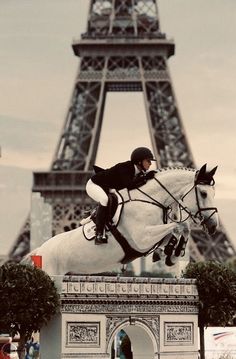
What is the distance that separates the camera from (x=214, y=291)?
20984mm

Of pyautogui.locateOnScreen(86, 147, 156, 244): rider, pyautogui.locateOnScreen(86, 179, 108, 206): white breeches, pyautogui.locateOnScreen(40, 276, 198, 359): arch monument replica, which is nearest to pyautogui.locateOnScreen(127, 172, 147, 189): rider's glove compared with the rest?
pyautogui.locateOnScreen(86, 147, 156, 244): rider

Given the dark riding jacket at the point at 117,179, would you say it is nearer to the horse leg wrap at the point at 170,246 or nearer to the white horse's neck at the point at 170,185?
the white horse's neck at the point at 170,185

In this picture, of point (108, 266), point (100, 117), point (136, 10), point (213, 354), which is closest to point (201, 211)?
point (108, 266)

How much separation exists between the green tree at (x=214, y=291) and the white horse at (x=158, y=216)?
2.90 meters

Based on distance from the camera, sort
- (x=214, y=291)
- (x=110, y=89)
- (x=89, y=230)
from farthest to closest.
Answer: (x=110, y=89) → (x=214, y=291) → (x=89, y=230)

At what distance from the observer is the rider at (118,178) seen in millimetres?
17906

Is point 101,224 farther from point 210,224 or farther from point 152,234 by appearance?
point 210,224

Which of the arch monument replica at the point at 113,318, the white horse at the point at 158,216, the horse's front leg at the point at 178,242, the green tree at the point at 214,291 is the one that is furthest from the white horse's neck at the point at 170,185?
the green tree at the point at 214,291

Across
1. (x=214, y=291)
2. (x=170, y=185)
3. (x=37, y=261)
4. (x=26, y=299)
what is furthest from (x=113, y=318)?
(x=214, y=291)

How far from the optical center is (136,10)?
8481 centimetres

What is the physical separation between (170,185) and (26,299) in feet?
11.6

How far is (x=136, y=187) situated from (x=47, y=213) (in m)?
20.2

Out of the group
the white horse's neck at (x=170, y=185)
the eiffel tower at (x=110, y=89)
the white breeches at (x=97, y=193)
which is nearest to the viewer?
the white breeches at (x=97, y=193)

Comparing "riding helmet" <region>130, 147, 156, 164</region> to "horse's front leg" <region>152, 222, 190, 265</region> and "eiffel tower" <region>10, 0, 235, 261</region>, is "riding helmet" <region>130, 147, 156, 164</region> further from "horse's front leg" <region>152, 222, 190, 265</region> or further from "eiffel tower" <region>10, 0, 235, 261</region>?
"eiffel tower" <region>10, 0, 235, 261</region>
